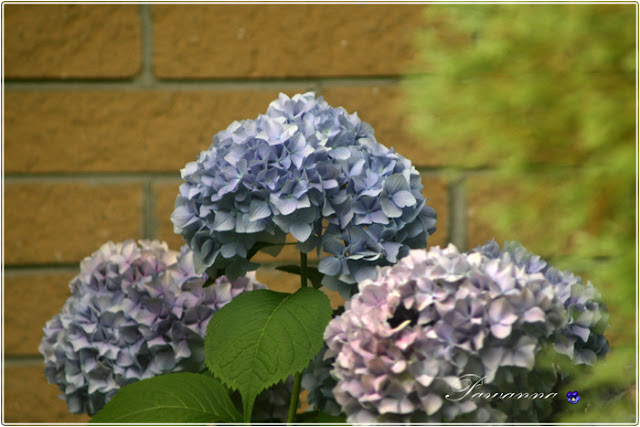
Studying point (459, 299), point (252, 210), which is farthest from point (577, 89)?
point (252, 210)

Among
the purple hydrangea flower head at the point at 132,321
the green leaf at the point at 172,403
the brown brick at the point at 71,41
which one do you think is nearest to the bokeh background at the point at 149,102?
the brown brick at the point at 71,41

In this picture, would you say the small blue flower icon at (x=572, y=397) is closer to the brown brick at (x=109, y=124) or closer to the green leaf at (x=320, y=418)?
the green leaf at (x=320, y=418)

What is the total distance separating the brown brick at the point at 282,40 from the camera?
89cm

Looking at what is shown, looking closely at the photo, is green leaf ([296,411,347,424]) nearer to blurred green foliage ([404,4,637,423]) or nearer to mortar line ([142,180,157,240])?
blurred green foliage ([404,4,637,423])

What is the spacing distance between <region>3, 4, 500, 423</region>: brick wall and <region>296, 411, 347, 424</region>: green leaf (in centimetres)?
41

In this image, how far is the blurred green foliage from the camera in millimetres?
334

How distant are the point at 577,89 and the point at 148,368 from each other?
48cm

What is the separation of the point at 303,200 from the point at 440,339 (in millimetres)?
159

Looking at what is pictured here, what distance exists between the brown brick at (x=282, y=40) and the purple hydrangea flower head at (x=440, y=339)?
0.49 m

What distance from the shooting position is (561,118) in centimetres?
36

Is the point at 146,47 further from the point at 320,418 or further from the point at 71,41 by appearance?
the point at 320,418

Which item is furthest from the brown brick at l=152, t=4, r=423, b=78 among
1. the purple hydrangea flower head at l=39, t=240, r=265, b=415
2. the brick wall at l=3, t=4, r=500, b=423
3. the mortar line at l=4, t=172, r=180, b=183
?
the purple hydrangea flower head at l=39, t=240, r=265, b=415

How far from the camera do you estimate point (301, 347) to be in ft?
1.66

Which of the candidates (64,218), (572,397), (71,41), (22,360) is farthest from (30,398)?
(572,397)
